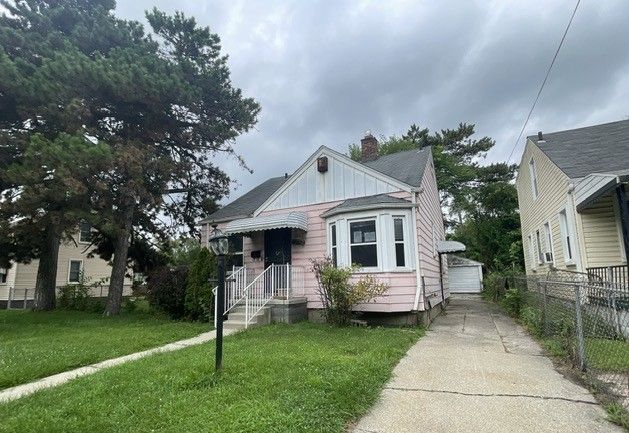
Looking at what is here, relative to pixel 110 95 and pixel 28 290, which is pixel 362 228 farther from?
pixel 28 290

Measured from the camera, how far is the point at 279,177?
17250 millimetres

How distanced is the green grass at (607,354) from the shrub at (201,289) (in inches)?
343

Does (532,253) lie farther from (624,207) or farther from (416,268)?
(624,207)

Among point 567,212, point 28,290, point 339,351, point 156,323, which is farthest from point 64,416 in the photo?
point 28,290

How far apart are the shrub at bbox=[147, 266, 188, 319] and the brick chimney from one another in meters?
7.68

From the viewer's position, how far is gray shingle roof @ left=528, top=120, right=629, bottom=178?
29.8 ft

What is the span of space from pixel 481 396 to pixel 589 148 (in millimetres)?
9892

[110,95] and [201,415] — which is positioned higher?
[110,95]

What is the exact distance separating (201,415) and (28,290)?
23.9 meters

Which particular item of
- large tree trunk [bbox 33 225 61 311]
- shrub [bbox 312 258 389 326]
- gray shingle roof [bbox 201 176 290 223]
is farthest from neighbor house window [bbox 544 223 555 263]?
large tree trunk [bbox 33 225 61 311]

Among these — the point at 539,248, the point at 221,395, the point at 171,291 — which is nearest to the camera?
the point at 221,395

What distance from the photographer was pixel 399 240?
9461 millimetres

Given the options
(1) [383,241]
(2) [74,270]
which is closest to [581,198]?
(1) [383,241]

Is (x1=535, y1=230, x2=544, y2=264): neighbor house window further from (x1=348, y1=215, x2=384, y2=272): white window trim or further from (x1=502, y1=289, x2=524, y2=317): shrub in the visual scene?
(x1=348, y1=215, x2=384, y2=272): white window trim
